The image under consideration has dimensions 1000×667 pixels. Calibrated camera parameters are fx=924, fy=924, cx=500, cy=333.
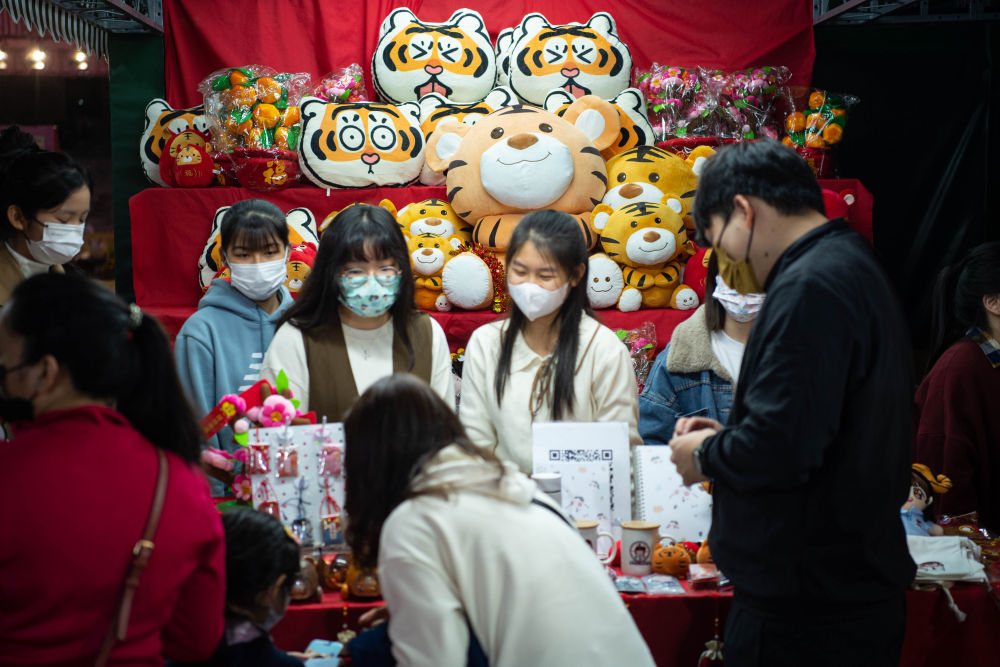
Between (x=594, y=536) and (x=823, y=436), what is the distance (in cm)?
81

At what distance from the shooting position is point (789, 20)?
549 cm

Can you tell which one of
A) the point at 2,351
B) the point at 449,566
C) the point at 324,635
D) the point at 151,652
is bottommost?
the point at 324,635

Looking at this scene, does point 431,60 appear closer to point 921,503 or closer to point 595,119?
point 595,119

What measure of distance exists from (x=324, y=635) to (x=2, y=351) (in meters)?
1.02

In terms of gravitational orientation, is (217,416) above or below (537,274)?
below

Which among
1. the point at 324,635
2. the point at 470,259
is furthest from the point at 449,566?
the point at 470,259

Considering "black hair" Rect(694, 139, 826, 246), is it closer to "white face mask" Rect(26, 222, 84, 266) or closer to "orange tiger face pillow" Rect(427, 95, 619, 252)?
"white face mask" Rect(26, 222, 84, 266)

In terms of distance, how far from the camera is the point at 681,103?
509 cm

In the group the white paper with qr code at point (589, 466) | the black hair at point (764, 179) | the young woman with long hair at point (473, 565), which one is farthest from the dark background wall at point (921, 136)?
the young woman with long hair at point (473, 565)

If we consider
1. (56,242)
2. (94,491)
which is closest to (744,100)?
(56,242)

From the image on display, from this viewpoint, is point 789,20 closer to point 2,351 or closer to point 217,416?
point 217,416

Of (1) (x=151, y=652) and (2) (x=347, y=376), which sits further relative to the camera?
(2) (x=347, y=376)

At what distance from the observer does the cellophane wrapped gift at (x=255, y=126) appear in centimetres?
489

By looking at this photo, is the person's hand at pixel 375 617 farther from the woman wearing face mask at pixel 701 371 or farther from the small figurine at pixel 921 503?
the small figurine at pixel 921 503
